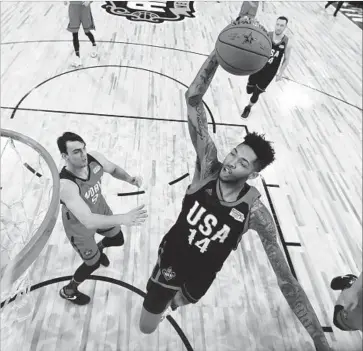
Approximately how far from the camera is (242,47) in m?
2.35

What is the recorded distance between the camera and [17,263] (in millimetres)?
1788

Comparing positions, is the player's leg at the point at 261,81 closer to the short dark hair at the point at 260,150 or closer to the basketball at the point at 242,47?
the basketball at the point at 242,47

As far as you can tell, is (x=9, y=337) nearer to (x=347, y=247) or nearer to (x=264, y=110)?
(x=347, y=247)

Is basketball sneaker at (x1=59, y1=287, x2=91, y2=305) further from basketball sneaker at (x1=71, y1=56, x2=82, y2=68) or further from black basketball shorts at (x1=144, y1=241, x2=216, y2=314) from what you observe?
basketball sneaker at (x1=71, y1=56, x2=82, y2=68)

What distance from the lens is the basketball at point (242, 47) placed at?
2.33 meters

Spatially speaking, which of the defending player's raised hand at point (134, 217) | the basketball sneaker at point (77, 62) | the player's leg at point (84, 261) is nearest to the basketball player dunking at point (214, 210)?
the defending player's raised hand at point (134, 217)

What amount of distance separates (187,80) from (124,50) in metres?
1.82

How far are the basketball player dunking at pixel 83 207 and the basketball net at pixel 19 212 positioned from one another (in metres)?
0.16

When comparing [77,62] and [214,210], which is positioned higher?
[214,210]

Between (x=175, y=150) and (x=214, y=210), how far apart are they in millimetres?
2807

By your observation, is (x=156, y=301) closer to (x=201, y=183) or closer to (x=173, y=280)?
(x=173, y=280)

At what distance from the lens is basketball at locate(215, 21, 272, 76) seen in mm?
2328

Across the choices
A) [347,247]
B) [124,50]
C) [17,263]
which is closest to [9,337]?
[17,263]

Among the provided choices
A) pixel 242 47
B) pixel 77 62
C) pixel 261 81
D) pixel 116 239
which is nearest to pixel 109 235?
pixel 116 239
